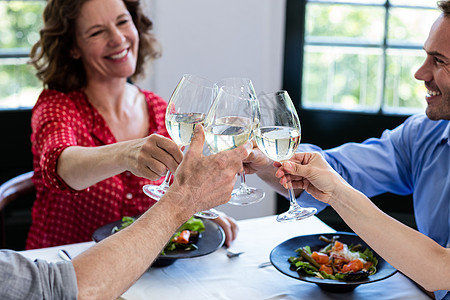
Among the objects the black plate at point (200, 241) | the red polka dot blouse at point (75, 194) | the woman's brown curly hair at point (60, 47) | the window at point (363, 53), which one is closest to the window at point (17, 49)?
the woman's brown curly hair at point (60, 47)

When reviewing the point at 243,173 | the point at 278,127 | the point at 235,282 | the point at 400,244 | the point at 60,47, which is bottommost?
the point at 235,282

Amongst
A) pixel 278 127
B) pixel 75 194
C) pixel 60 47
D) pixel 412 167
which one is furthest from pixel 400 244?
pixel 60 47

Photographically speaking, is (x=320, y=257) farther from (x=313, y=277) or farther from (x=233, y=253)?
(x=233, y=253)

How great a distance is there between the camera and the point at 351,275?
1488mm

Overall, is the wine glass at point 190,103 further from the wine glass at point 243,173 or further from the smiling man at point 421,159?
the smiling man at point 421,159

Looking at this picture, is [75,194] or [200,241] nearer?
[200,241]

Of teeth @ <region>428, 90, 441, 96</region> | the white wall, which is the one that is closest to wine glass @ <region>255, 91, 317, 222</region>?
teeth @ <region>428, 90, 441, 96</region>

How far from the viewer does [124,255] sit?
1.18m

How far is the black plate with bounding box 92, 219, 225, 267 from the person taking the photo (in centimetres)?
163

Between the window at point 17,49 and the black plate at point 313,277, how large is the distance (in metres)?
2.19

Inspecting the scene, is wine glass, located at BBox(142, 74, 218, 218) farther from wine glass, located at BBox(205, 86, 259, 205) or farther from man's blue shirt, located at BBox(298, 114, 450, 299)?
man's blue shirt, located at BBox(298, 114, 450, 299)

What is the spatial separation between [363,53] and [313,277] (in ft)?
7.65

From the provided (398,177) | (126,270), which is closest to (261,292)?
(126,270)

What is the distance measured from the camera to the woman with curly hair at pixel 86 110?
7.14 ft
